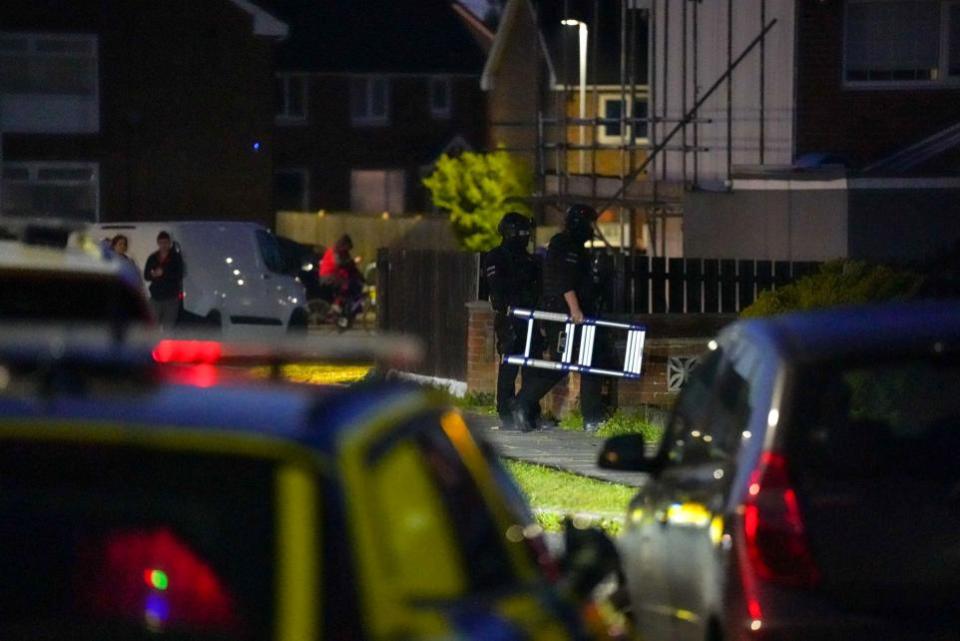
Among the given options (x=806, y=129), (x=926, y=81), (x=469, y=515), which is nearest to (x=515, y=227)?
(x=806, y=129)

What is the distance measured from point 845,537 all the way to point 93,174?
133ft

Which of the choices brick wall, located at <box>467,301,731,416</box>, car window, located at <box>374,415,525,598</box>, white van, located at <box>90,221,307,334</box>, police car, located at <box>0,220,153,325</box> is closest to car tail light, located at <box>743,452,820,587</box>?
car window, located at <box>374,415,525,598</box>

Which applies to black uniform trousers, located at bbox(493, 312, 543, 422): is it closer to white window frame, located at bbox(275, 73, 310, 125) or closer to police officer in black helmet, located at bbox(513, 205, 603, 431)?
police officer in black helmet, located at bbox(513, 205, 603, 431)

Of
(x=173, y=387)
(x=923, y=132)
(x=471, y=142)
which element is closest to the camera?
(x=173, y=387)

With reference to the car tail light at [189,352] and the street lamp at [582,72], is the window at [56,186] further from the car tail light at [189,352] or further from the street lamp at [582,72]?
the car tail light at [189,352]

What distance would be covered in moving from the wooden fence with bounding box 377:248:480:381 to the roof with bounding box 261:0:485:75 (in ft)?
138

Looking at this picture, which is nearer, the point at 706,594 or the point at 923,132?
the point at 706,594

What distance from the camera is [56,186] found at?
4522cm

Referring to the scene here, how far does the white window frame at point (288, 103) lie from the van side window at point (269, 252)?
35.2 m

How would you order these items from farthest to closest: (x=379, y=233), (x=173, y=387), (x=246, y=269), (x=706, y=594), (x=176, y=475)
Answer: (x=379, y=233), (x=246, y=269), (x=706, y=594), (x=173, y=387), (x=176, y=475)

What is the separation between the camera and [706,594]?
6.48 metres

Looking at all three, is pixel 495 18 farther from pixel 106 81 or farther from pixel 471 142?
pixel 106 81

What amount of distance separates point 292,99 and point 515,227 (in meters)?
49.7

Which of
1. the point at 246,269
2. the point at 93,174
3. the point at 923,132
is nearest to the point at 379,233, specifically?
the point at 93,174
